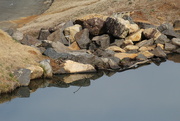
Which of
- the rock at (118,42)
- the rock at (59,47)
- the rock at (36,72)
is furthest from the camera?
the rock at (118,42)

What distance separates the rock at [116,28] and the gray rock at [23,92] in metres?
12.3

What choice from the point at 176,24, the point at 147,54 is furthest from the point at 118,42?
the point at 176,24

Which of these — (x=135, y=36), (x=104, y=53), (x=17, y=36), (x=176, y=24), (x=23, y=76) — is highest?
(x=23, y=76)

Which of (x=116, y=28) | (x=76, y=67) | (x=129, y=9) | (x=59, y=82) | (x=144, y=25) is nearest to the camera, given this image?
(x=59, y=82)

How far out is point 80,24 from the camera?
116 ft

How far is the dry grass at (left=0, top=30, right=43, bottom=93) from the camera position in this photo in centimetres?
2243

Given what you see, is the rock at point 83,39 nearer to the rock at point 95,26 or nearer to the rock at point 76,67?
the rock at point 95,26

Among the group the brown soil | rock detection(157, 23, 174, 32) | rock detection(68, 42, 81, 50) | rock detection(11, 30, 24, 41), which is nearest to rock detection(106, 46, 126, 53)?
rock detection(68, 42, 81, 50)

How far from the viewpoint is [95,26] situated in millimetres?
33594

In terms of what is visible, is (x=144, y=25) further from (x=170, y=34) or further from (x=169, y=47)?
(x=169, y=47)

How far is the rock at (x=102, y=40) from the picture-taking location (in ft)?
107

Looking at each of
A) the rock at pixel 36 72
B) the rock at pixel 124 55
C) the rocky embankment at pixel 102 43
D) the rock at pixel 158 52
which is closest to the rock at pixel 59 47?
the rocky embankment at pixel 102 43

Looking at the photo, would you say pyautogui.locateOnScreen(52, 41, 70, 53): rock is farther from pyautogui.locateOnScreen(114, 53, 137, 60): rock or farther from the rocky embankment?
pyautogui.locateOnScreen(114, 53, 137, 60): rock

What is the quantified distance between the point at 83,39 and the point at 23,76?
1066 cm
